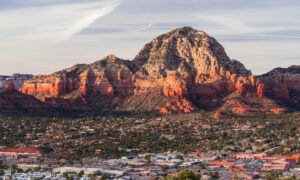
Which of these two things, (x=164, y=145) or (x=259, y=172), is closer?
(x=259, y=172)

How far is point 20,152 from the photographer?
15062cm

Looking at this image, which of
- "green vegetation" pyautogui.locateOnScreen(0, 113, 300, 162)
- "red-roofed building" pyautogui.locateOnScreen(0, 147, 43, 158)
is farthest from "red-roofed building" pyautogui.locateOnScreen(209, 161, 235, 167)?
"red-roofed building" pyautogui.locateOnScreen(0, 147, 43, 158)

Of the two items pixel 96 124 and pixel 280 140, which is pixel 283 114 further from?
pixel 96 124

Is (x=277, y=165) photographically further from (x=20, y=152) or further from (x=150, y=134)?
(x=20, y=152)

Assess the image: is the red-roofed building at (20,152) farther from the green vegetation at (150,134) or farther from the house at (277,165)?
the house at (277,165)

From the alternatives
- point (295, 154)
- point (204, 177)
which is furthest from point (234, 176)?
point (295, 154)

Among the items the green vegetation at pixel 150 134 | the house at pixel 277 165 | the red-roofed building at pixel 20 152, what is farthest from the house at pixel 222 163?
the red-roofed building at pixel 20 152

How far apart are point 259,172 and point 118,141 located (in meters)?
52.1

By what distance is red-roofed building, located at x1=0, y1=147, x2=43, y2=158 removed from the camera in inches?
5856

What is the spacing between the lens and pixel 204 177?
379ft

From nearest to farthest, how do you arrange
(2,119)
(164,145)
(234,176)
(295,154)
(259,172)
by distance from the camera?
(234,176) < (259,172) < (295,154) < (164,145) < (2,119)

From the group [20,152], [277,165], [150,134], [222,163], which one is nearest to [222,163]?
[222,163]

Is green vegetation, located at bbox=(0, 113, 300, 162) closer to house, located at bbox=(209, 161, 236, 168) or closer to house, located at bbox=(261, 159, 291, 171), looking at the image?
house, located at bbox=(261, 159, 291, 171)

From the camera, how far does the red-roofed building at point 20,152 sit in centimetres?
14875
